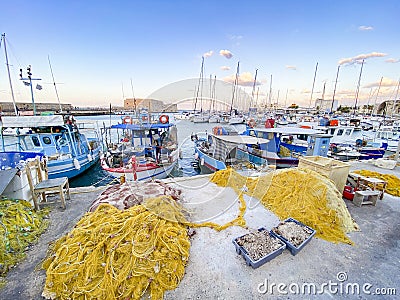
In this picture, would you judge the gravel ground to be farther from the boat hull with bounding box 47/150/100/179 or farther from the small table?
the boat hull with bounding box 47/150/100/179

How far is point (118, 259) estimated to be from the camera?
2.51 meters

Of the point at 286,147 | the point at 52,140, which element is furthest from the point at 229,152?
the point at 52,140

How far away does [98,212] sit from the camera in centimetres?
332

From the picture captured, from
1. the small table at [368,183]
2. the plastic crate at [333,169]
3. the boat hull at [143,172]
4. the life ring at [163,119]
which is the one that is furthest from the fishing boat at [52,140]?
the small table at [368,183]

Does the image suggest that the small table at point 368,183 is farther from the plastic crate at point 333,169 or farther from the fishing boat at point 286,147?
the fishing boat at point 286,147

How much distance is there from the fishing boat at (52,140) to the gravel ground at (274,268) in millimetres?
6499

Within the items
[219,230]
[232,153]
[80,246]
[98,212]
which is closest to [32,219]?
[98,212]

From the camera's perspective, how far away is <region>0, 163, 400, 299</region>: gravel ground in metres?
2.44

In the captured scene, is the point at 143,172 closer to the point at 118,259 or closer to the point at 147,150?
the point at 147,150

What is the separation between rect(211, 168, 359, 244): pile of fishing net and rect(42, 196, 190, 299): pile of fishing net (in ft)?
8.14

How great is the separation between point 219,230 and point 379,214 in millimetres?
3886

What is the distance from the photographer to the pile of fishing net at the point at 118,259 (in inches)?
90.7

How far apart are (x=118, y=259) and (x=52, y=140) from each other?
32.6ft

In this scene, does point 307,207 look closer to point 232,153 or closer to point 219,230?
point 219,230
